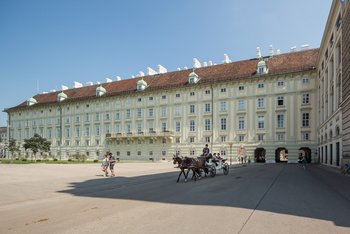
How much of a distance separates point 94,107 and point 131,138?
49.3 feet

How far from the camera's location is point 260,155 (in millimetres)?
60438

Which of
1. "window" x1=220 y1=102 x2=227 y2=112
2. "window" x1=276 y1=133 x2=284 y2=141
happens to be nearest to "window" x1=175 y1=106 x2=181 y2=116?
"window" x1=220 y1=102 x2=227 y2=112

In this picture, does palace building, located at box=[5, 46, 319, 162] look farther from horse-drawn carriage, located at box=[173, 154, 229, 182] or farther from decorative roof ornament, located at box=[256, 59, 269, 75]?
horse-drawn carriage, located at box=[173, 154, 229, 182]

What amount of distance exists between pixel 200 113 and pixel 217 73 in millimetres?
9262

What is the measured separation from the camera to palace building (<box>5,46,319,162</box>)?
181ft

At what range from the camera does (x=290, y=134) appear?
180 feet

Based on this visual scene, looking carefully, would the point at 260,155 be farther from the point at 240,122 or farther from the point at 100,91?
the point at 100,91

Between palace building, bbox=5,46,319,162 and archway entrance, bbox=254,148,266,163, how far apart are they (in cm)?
19

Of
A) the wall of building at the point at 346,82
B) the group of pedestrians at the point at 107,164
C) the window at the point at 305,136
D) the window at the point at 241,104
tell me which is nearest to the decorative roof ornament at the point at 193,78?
the window at the point at 241,104

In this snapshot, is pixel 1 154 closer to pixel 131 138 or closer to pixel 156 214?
pixel 131 138

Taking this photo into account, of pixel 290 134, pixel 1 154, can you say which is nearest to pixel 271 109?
pixel 290 134

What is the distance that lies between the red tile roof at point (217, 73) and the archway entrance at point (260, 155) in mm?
14203

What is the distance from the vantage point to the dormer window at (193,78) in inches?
2549

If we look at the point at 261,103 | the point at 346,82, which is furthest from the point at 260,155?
the point at 346,82
